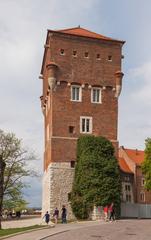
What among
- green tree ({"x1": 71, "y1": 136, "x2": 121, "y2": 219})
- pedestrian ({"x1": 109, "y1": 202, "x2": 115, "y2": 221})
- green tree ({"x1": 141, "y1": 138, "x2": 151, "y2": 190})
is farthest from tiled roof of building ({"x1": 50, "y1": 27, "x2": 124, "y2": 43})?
pedestrian ({"x1": 109, "y1": 202, "x2": 115, "y2": 221})

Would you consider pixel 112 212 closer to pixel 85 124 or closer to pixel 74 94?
pixel 85 124

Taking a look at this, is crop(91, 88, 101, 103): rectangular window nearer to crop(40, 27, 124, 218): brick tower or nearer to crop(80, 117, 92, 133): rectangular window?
crop(40, 27, 124, 218): brick tower

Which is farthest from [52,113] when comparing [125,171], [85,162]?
[125,171]

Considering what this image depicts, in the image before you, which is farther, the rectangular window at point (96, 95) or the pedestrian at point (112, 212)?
the rectangular window at point (96, 95)

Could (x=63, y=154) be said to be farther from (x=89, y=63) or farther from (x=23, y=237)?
(x=23, y=237)

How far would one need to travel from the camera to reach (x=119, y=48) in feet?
164

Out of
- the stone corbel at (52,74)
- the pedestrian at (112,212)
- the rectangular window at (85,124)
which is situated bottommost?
the pedestrian at (112,212)

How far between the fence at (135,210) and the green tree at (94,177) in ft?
18.3

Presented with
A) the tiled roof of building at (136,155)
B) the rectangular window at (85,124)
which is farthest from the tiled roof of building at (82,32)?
the tiled roof of building at (136,155)

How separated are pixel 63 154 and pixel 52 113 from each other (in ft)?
13.5

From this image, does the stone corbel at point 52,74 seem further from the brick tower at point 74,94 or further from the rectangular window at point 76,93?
the rectangular window at point 76,93

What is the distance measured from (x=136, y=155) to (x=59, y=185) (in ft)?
122

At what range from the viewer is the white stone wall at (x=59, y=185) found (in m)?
A: 44.7

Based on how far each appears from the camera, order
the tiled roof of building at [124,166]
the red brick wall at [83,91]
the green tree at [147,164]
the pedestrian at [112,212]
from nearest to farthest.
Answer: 1. the pedestrian at [112,212]
2. the red brick wall at [83,91]
3. the green tree at [147,164]
4. the tiled roof of building at [124,166]
